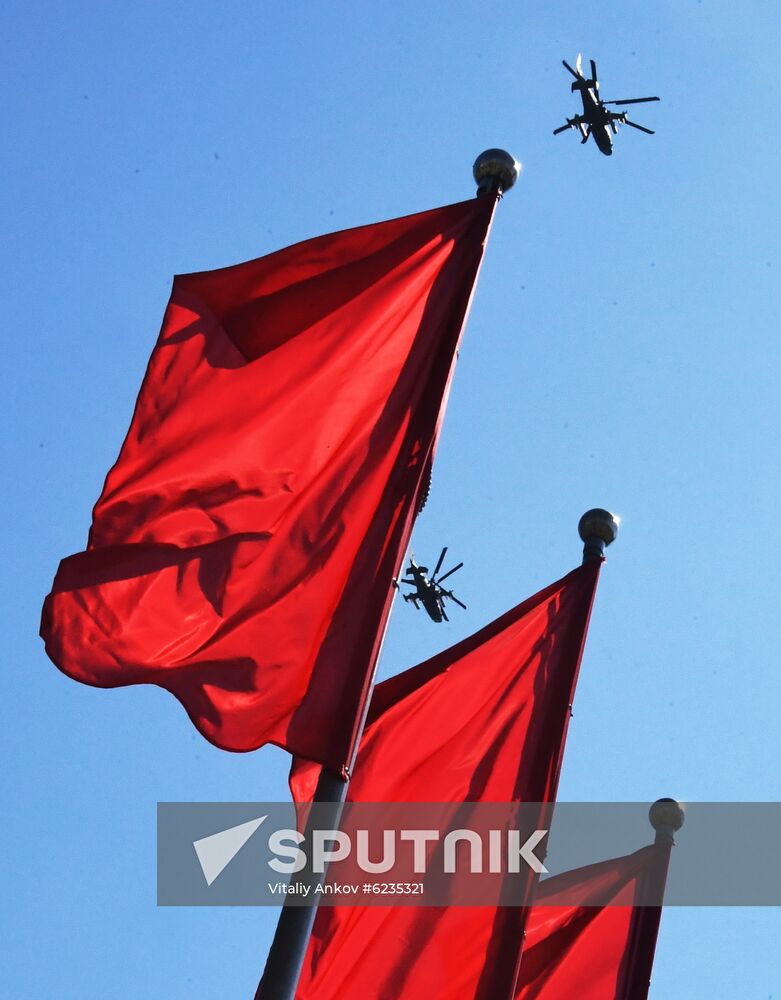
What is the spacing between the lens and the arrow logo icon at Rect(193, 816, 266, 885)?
26.0ft

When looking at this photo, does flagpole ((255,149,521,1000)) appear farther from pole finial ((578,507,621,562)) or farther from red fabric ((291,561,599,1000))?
pole finial ((578,507,621,562))

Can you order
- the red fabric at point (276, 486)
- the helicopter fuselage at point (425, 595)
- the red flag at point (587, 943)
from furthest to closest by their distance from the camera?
1. the helicopter fuselage at point (425, 595)
2. the red flag at point (587, 943)
3. the red fabric at point (276, 486)

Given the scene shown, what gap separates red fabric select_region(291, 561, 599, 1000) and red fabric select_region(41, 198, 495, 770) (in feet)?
5.82

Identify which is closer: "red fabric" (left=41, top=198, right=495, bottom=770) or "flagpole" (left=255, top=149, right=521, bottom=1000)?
"flagpole" (left=255, top=149, right=521, bottom=1000)

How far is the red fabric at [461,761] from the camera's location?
7348 mm

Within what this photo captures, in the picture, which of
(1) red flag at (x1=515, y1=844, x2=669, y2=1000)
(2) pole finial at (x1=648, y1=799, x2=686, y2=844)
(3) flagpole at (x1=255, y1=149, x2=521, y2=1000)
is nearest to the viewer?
(3) flagpole at (x1=255, y1=149, x2=521, y2=1000)

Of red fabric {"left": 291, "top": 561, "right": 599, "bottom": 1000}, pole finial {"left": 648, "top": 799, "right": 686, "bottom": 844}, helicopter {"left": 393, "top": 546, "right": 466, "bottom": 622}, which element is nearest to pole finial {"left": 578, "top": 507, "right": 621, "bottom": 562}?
red fabric {"left": 291, "top": 561, "right": 599, "bottom": 1000}

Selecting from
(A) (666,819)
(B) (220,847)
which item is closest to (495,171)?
(B) (220,847)

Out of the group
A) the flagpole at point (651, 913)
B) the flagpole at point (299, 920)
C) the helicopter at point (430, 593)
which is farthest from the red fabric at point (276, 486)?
the helicopter at point (430, 593)

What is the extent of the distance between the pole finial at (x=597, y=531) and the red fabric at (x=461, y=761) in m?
0.28

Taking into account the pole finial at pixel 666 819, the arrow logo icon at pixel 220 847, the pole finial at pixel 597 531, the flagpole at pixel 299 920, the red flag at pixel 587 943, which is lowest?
the flagpole at pixel 299 920

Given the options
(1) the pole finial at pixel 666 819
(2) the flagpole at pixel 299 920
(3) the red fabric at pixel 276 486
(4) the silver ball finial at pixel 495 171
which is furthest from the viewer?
(1) the pole finial at pixel 666 819

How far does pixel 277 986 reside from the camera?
5383 millimetres

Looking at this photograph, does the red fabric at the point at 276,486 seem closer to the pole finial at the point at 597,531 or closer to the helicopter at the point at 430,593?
the pole finial at the point at 597,531
